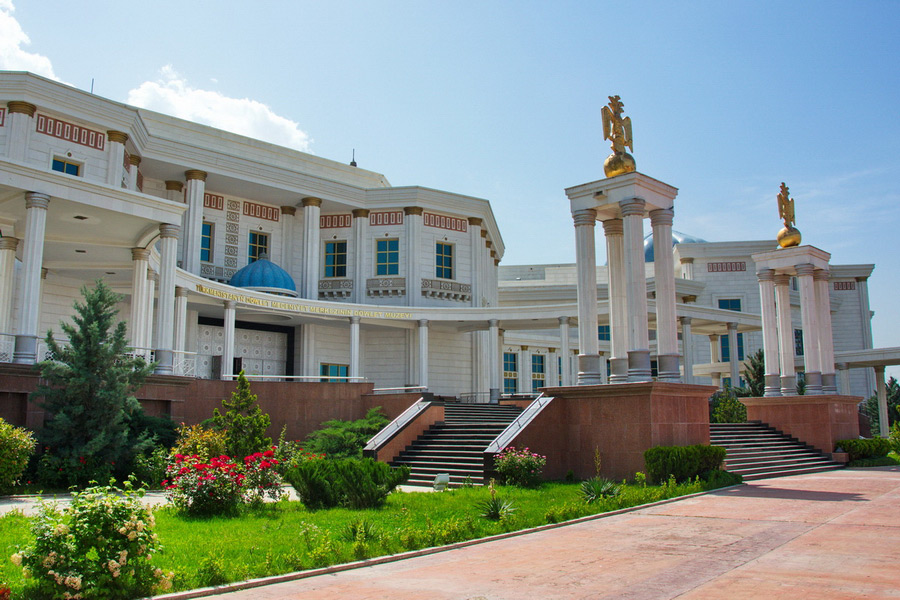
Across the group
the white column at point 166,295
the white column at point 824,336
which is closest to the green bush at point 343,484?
the white column at point 166,295

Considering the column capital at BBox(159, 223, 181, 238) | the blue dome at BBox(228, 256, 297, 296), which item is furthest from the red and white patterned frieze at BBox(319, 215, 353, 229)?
the column capital at BBox(159, 223, 181, 238)

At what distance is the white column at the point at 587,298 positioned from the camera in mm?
20531

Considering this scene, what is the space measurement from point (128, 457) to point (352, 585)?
11.4m

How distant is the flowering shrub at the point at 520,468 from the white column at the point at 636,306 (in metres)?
3.73

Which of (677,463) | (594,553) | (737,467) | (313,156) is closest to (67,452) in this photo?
(594,553)

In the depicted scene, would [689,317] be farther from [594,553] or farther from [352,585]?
[352,585]

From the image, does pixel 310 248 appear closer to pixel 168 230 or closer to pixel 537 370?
pixel 168 230

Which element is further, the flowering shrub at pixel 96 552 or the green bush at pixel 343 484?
the green bush at pixel 343 484

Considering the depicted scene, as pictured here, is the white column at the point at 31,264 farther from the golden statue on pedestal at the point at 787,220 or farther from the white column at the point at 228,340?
the golden statue on pedestal at the point at 787,220

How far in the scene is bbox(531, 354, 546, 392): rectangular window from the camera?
4912cm

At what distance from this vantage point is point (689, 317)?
3706 centimetres

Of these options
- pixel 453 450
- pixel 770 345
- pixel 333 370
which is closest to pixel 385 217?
pixel 333 370

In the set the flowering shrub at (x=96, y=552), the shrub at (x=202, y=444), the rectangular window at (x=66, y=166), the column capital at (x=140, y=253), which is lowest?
the flowering shrub at (x=96, y=552)

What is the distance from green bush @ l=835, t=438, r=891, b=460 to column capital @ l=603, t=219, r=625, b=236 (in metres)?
10.6
